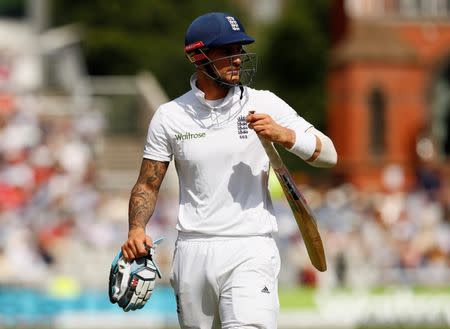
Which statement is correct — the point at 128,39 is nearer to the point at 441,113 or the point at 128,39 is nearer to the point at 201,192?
the point at 441,113

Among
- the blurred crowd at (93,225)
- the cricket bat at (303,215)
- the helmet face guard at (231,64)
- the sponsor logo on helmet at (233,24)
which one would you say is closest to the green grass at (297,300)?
the blurred crowd at (93,225)

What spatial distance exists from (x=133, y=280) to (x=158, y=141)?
0.72 meters

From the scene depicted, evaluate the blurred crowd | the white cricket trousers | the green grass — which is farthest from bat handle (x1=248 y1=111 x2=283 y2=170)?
the blurred crowd

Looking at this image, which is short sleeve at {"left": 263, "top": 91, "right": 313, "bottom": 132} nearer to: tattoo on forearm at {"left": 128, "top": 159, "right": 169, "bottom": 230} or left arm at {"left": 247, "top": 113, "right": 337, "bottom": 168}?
left arm at {"left": 247, "top": 113, "right": 337, "bottom": 168}

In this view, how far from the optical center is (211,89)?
6535 mm

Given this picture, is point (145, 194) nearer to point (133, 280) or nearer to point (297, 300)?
point (133, 280)

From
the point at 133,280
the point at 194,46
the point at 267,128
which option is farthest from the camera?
the point at 194,46

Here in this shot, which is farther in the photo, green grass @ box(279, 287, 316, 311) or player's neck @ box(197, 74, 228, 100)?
green grass @ box(279, 287, 316, 311)

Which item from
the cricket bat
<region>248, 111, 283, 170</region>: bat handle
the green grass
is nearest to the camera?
<region>248, 111, 283, 170</region>: bat handle

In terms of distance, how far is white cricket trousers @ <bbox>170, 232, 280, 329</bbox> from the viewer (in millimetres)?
6262

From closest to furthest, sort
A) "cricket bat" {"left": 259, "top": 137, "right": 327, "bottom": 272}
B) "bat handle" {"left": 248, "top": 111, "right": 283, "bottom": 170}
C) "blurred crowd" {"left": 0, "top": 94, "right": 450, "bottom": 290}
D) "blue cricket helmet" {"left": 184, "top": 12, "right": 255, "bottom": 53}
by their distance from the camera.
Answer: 1. "bat handle" {"left": 248, "top": 111, "right": 283, "bottom": 170}
2. "blue cricket helmet" {"left": 184, "top": 12, "right": 255, "bottom": 53}
3. "cricket bat" {"left": 259, "top": 137, "right": 327, "bottom": 272}
4. "blurred crowd" {"left": 0, "top": 94, "right": 450, "bottom": 290}

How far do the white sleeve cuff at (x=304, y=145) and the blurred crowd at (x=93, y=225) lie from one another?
8.88 m

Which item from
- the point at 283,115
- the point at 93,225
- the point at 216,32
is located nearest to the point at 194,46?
the point at 216,32

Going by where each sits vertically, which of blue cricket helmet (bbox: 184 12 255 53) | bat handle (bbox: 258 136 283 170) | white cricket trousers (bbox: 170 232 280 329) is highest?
blue cricket helmet (bbox: 184 12 255 53)
